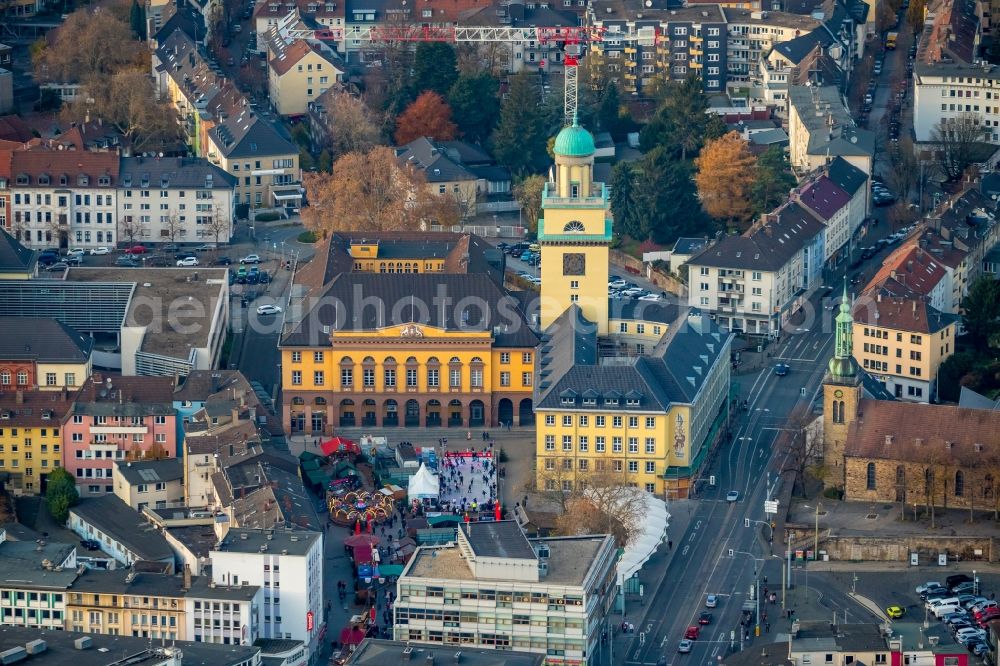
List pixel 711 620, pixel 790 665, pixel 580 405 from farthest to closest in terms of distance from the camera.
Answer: pixel 580 405 → pixel 711 620 → pixel 790 665

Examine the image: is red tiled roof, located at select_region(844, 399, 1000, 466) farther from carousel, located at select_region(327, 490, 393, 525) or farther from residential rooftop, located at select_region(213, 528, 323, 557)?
residential rooftop, located at select_region(213, 528, 323, 557)

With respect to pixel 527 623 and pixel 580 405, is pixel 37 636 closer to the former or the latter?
pixel 527 623

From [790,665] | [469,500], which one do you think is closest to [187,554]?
[469,500]

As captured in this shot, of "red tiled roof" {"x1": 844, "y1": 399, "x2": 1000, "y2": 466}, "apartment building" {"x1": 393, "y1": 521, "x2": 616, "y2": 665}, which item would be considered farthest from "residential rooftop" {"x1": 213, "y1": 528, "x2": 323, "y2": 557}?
"red tiled roof" {"x1": 844, "y1": 399, "x2": 1000, "y2": 466}

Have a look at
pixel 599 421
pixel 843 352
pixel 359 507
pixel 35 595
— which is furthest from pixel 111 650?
pixel 843 352

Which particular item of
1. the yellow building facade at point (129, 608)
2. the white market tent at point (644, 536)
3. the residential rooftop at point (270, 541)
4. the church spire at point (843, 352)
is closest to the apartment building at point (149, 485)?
the residential rooftop at point (270, 541)

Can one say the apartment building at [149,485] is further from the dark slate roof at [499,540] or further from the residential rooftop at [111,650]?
the dark slate roof at [499,540]
